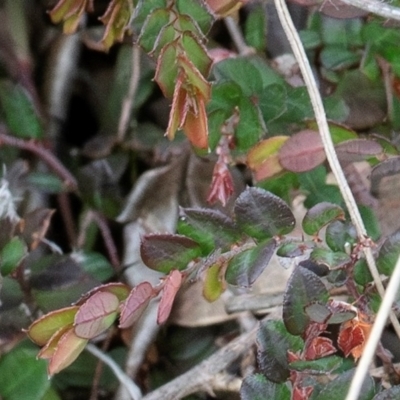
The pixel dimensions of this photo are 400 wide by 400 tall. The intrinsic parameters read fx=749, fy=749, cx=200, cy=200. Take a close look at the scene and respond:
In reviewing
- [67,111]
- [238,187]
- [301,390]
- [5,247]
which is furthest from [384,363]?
[67,111]

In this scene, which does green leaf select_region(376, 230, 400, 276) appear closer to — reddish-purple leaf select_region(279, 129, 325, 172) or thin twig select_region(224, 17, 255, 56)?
reddish-purple leaf select_region(279, 129, 325, 172)

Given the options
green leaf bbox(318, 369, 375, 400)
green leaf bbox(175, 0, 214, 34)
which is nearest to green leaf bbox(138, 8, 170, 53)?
green leaf bbox(175, 0, 214, 34)

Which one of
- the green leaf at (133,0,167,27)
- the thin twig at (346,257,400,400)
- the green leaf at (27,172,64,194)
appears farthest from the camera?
the green leaf at (27,172,64,194)

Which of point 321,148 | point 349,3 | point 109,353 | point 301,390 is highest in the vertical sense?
point 349,3

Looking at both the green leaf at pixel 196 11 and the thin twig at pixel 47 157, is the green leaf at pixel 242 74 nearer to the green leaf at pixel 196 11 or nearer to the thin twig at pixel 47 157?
the green leaf at pixel 196 11

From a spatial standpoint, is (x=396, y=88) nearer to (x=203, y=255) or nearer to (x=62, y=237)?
(x=203, y=255)
